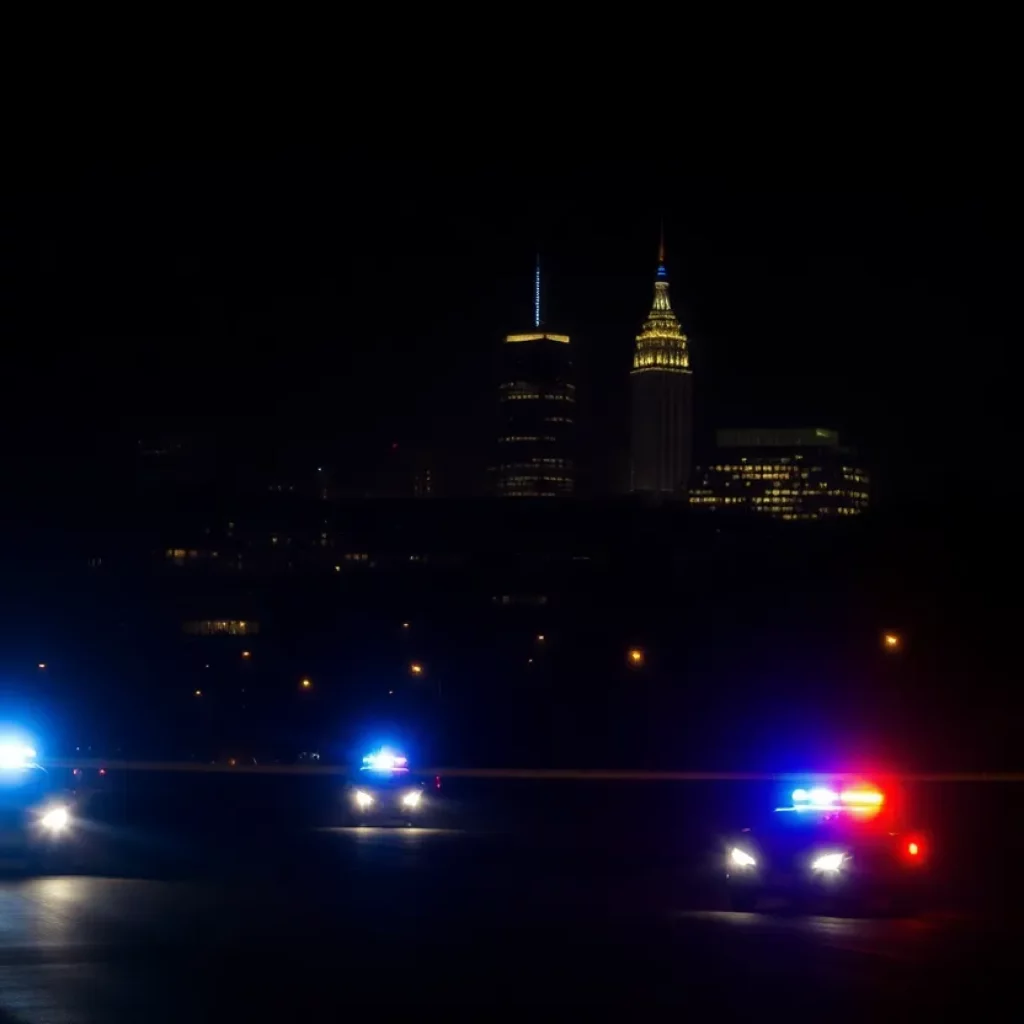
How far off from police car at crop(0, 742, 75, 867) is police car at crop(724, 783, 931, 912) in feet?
→ 28.9

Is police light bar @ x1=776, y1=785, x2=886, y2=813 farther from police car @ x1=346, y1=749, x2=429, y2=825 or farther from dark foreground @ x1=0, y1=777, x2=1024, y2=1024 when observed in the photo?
police car @ x1=346, y1=749, x2=429, y2=825

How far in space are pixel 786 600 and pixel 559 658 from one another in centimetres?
1207

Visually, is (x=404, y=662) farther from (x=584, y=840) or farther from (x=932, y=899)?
(x=932, y=899)

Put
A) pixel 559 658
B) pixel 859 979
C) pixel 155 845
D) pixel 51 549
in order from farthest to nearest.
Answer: pixel 51 549 → pixel 559 658 → pixel 155 845 → pixel 859 979

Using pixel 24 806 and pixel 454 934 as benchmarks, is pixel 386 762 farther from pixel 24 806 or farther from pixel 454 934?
pixel 454 934

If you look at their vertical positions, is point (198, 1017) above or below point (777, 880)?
below

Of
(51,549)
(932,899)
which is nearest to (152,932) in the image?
(932,899)

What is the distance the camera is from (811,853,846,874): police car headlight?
2034 cm

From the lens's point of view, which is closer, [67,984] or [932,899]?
[67,984]

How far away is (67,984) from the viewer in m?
13.6

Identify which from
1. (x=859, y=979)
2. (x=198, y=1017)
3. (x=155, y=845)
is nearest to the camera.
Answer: (x=198, y=1017)

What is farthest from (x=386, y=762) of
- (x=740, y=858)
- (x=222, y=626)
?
(x=222, y=626)

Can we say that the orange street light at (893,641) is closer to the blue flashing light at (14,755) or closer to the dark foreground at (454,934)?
the dark foreground at (454,934)

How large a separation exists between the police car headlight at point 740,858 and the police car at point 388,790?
45.1 ft
